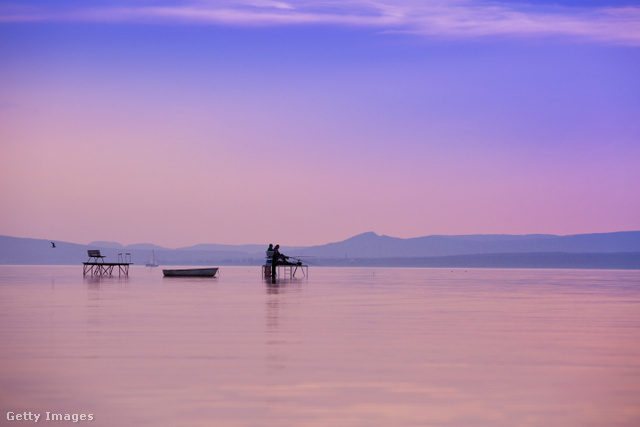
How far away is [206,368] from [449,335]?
29.0 ft

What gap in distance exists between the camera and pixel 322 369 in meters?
15.9

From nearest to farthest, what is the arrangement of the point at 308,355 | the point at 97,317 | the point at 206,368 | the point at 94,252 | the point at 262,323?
the point at 206,368 < the point at 308,355 < the point at 262,323 < the point at 97,317 < the point at 94,252

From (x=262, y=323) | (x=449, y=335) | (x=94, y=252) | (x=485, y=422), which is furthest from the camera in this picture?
(x=94, y=252)

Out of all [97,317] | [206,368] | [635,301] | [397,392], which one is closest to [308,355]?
[206,368]

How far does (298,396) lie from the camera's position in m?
13.0

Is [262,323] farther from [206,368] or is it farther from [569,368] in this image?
[569,368]

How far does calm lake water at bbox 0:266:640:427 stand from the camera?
38.8ft

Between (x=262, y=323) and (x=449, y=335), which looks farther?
(x=262, y=323)

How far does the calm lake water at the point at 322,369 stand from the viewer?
38.8 feet

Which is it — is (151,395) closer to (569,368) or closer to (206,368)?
(206,368)

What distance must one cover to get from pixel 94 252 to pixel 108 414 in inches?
3239

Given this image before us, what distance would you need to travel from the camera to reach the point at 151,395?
12.9 metres

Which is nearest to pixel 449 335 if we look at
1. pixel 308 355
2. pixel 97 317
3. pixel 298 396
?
pixel 308 355

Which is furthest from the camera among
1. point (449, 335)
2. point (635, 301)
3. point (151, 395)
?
point (635, 301)
